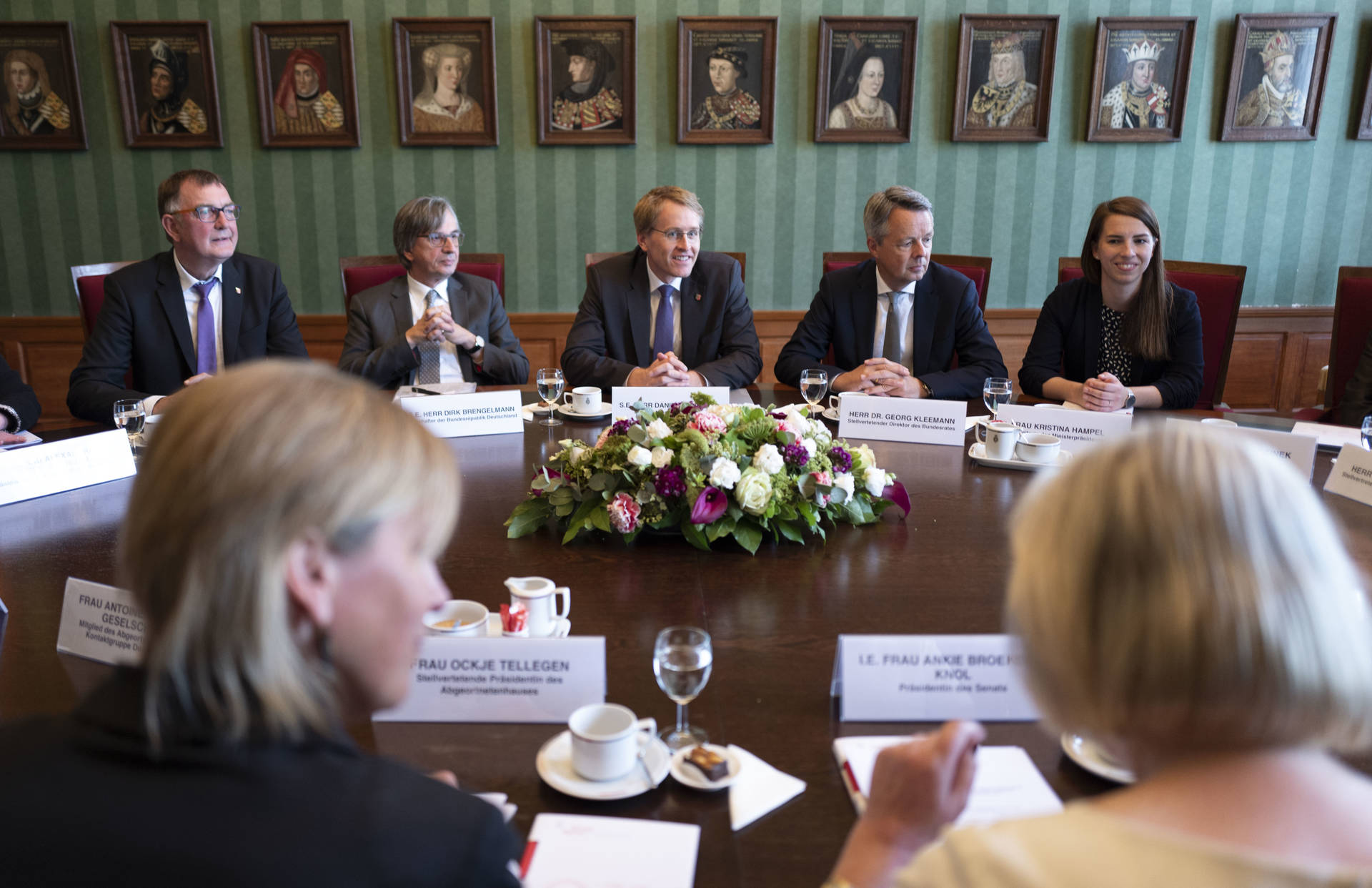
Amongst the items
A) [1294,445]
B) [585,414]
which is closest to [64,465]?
[585,414]

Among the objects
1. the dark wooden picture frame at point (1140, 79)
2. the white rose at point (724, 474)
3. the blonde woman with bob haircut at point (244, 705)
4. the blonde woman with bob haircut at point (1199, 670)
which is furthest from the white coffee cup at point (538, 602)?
the dark wooden picture frame at point (1140, 79)

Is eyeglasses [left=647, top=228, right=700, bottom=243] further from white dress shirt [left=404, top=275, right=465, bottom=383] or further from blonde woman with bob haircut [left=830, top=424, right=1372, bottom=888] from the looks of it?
blonde woman with bob haircut [left=830, top=424, right=1372, bottom=888]

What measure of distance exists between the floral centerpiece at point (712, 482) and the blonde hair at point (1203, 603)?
1.11 m

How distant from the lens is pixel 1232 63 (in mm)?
5004

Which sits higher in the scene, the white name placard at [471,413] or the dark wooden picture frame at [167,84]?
the dark wooden picture frame at [167,84]

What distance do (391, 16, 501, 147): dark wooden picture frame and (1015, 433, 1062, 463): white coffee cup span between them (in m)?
3.51

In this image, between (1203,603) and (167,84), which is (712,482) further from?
(167,84)

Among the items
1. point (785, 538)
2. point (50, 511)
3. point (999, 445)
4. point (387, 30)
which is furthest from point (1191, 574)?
point (387, 30)

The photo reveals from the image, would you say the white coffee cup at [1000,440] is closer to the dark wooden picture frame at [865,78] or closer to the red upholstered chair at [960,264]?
the red upholstered chair at [960,264]

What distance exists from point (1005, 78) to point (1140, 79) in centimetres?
71

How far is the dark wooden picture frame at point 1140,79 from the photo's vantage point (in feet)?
16.3

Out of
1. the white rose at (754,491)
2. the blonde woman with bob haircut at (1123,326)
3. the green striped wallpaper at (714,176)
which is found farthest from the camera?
the green striped wallpaper at (714,176)

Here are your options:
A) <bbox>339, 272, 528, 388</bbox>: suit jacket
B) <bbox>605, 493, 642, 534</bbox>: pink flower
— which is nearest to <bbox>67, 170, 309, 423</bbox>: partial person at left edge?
<bbox>339, 272, 528, 388</bbox>: suit jacket

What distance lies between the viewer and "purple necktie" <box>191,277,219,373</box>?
366 centimetres
